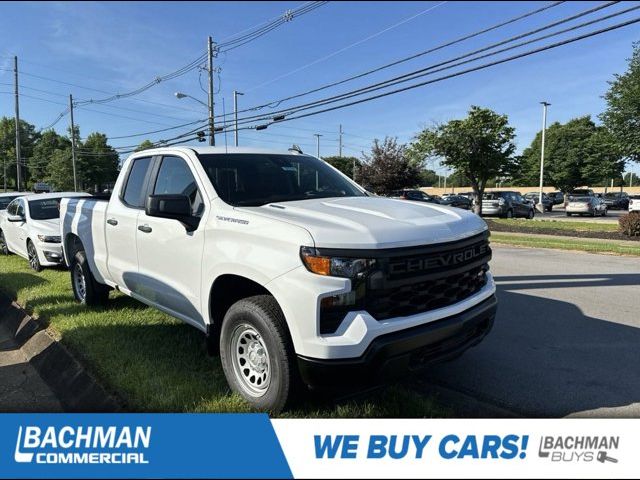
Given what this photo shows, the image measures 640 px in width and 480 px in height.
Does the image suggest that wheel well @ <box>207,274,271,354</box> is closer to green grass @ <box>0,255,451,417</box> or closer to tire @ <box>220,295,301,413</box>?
tire @ <box>220,295,301,413</box>

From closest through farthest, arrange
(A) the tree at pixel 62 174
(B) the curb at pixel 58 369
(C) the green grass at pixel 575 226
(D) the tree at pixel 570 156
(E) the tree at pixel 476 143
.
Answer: (B) the curb at pixel 58 369 < (C) the green grass at pixel 575 226 < (E) the tree at pixel 476 143 < (D) the tree at pixel 570 156 < (A) the tree at pixel 62 174

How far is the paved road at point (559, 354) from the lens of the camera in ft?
12.1

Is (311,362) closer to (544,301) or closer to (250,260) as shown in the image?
(250,260)

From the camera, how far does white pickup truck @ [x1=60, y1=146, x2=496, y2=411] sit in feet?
9.39

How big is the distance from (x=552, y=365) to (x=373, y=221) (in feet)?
8.31

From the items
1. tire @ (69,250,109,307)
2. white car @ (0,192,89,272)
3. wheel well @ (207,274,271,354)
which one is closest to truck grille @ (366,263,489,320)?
wheel well @ (207,274,271,354)

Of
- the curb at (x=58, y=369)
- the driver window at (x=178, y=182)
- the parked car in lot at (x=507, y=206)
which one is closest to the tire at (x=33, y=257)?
the curb at (x=58, y=369)

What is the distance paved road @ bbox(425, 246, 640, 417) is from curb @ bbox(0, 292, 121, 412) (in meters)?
2.80

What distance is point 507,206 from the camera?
29.7 meters

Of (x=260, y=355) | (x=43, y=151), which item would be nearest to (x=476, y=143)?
(x=260, y=355)

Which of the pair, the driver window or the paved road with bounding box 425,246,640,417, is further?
the driver window

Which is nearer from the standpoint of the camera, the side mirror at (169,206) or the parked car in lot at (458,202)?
the side mirror at (169,206)

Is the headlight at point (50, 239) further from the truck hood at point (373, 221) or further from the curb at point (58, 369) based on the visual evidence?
the truck hood at point (373, 221)

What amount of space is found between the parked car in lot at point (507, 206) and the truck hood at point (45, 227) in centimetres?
2617
